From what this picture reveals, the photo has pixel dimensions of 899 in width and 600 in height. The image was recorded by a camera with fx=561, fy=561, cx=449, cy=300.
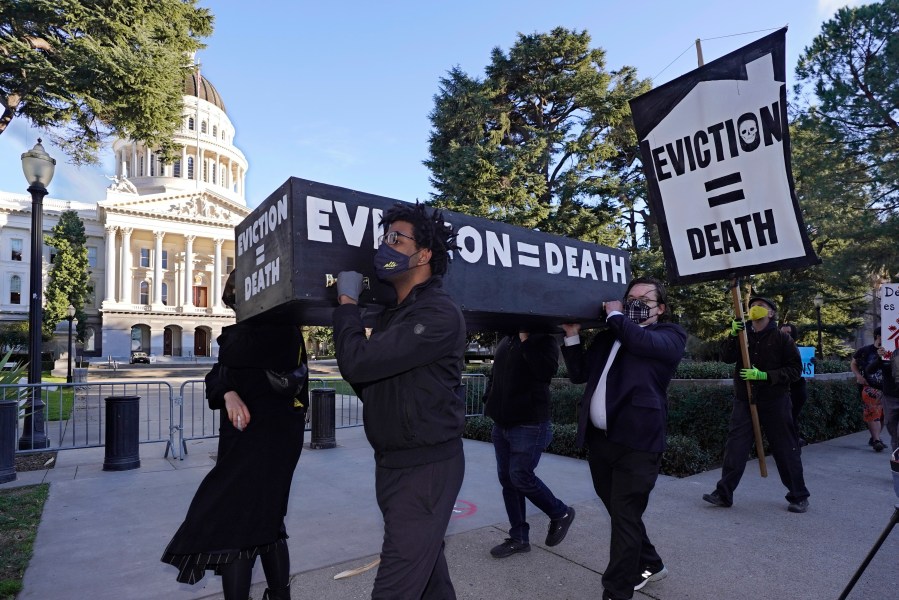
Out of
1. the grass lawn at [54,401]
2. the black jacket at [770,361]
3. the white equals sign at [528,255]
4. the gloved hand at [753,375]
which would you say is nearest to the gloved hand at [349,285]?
the white equals sign at [528,255]

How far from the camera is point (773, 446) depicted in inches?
218

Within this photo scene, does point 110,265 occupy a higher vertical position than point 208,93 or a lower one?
lower

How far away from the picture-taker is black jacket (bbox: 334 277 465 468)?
222cm

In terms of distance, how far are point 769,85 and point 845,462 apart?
611cm

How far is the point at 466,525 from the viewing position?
16.8 feet

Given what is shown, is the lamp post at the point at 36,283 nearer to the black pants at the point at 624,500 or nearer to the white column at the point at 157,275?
the black pants at the point at 624,500

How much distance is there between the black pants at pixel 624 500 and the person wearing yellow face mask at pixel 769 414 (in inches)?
98.0

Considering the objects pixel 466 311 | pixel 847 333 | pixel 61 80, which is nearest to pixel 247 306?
pixel 466 311

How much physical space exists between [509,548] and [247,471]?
236 cm

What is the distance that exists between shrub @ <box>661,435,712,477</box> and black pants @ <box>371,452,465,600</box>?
5.44 meters

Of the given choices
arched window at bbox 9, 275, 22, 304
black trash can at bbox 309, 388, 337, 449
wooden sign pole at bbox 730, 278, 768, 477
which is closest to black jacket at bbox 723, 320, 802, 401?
wooden sign pole at bbox 730, 278, 768, 477

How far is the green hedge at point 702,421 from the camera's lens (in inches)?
282

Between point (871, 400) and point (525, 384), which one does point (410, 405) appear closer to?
point (525, 384)

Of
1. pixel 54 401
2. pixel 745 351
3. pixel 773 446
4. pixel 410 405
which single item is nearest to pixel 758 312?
pixel 745 351
